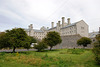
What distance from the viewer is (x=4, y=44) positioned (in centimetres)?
2106

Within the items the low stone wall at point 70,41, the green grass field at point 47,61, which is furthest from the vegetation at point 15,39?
the low stone wall at point 70,41

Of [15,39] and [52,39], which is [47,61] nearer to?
[15,39]

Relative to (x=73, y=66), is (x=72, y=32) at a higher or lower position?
higher

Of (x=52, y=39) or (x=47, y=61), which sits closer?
(x=47, y=61)

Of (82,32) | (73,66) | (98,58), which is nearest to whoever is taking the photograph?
(73,66)

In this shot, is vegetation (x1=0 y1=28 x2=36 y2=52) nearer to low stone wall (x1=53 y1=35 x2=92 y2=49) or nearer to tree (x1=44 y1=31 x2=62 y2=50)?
tree (x1=44 y1=31 x2=62 y2=50)

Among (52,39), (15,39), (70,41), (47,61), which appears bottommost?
(47,61)

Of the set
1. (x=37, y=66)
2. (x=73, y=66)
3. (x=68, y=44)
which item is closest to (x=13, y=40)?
(x=37, y=66)

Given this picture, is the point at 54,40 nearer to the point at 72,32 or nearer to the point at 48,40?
the point at 48,40

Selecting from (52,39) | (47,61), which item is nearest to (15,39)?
(52,39)

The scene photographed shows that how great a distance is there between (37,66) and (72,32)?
175 ft

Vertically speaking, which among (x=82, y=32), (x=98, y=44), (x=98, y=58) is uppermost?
(x=82, y=32)

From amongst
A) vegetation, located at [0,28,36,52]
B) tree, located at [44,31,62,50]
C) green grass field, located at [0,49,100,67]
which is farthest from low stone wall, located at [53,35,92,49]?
green grass field, located at [0,49,100,67]

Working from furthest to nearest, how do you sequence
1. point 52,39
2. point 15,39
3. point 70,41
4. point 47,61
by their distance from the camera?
point 70,41 → point 52,39 → point 15,39 → point 47,61
